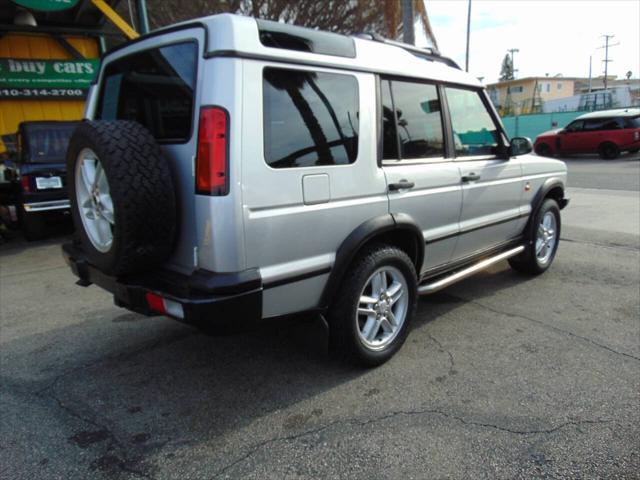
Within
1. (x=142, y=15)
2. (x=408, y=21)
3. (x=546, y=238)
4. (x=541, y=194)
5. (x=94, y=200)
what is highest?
(x=408, y=21)

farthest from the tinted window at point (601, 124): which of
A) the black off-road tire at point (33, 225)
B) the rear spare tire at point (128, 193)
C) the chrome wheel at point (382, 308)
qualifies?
the rear spare tire at point (128, 193)

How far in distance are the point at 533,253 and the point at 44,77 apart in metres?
10.3

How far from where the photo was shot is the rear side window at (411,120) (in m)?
3.11

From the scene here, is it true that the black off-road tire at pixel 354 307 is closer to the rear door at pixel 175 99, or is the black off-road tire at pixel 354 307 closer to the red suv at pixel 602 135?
the rear door at pixel 175 99

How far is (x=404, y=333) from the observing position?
3316 mm

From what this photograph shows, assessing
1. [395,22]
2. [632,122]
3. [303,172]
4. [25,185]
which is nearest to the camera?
[303,172]

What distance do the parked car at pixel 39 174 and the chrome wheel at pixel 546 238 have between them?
6493 millimetres

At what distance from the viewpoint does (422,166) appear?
332cm

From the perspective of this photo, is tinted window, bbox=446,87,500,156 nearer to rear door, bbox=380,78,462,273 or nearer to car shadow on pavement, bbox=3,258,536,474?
rear door, bbox=380,78,462,273

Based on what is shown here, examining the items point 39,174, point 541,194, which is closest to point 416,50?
point 541,194

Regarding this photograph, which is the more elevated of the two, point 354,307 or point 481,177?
point 481,177

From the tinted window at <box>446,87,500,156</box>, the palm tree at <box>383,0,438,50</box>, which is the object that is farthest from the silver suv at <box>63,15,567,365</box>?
the palm tree at <box>383,0,438,50</box>

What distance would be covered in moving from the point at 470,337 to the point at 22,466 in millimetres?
2914

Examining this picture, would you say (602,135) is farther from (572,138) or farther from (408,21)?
(408,21)
